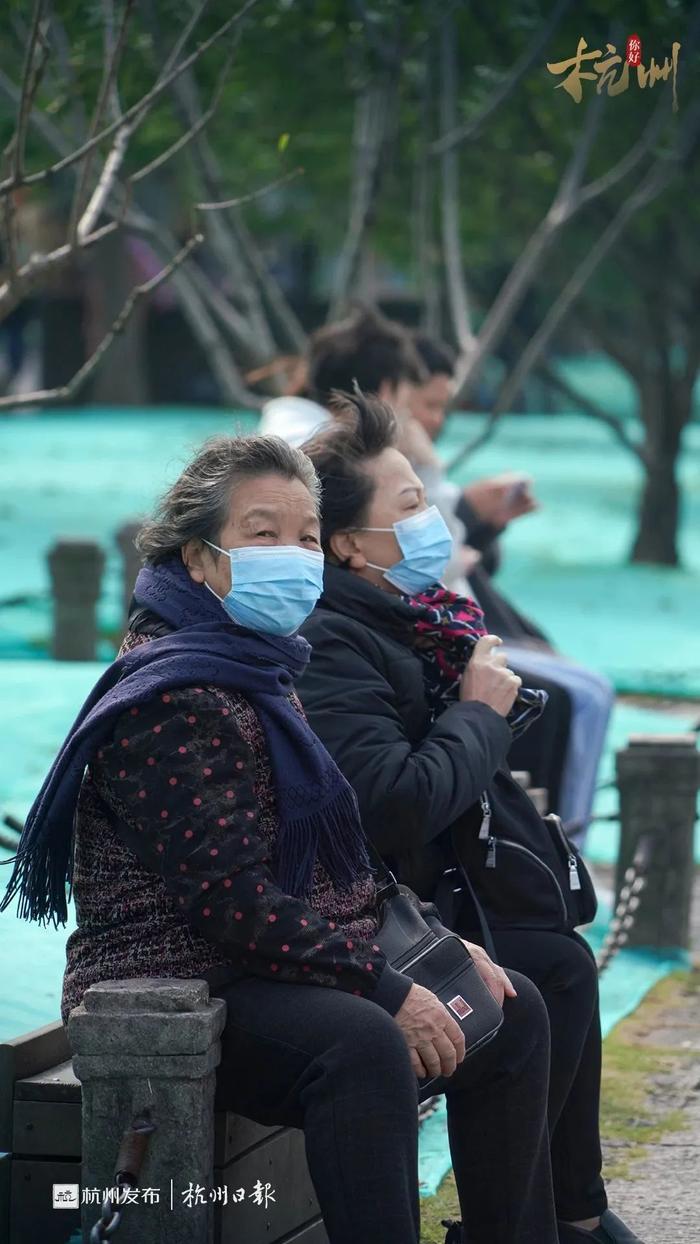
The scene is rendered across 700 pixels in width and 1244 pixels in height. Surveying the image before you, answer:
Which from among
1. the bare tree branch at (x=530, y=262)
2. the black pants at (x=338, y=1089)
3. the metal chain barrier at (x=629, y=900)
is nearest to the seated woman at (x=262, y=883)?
the black pants at (x=338, y=1089)

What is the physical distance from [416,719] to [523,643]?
281 centimetres

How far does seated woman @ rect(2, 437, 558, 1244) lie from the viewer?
2.92 metres

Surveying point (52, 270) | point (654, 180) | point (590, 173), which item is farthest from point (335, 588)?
point (590, 173)

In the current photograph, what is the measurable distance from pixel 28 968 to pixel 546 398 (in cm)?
2871

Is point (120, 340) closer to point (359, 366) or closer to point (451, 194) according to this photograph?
point (451, 194)

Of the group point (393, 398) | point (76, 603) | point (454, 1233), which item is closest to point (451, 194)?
point (76, 603)

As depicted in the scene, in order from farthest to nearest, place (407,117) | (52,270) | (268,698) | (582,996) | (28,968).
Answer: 1. (407,117)
2. (52,270)
3. (28,968)
4. (582,996)
5. (268,698)

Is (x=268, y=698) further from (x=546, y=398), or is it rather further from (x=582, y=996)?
(x=546, y=398)

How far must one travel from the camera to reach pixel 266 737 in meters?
3.11

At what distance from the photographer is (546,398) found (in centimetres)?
3253

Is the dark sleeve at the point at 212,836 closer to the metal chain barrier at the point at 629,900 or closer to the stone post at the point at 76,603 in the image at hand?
the metal chain barrier at the point at 629,900

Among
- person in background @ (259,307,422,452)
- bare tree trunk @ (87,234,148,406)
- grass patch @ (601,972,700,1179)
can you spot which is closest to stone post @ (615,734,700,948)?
grass patch @ (601,972,700,1179)

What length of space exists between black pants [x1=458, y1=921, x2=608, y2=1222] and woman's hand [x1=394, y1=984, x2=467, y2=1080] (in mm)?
674

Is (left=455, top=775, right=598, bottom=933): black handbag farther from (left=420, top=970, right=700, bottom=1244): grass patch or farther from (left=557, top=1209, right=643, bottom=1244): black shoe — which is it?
(left=420, top=970, right=700, bottom=1244): grass patch
